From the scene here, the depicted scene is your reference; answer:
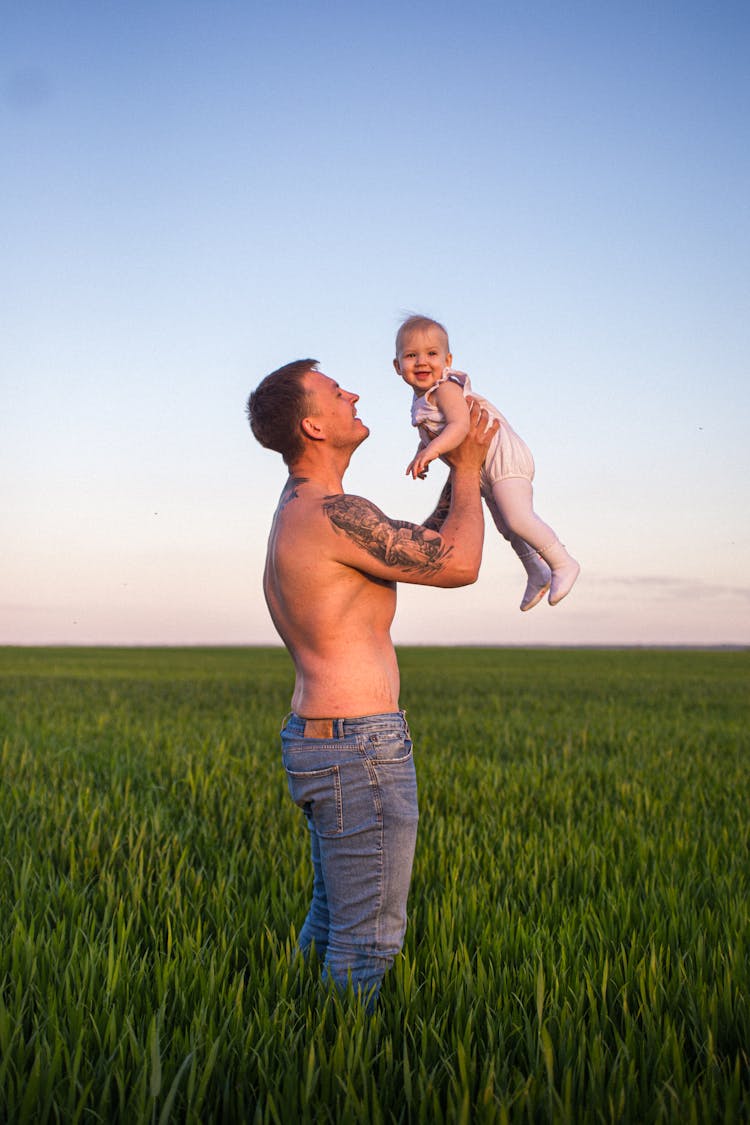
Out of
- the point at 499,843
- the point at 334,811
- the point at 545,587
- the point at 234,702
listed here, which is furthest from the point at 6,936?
the point at 234,702

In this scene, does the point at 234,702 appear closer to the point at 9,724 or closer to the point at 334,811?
the point at 9,724

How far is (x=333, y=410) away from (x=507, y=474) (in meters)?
1.19

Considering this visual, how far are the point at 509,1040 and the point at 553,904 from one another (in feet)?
A: 5.30

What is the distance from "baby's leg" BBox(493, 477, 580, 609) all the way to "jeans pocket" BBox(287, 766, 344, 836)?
1484mm

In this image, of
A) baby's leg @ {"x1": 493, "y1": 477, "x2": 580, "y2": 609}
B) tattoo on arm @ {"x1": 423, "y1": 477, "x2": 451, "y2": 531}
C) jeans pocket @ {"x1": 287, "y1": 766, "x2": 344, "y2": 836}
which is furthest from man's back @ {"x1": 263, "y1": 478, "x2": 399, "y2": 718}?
baby's leg @ {"x1": 493, "y1": 477, "x2": 580, "y2": 609}

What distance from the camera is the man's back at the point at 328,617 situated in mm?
3039

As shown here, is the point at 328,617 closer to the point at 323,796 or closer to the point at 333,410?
the point at 323,796

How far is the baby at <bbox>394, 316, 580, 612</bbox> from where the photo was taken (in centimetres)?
399

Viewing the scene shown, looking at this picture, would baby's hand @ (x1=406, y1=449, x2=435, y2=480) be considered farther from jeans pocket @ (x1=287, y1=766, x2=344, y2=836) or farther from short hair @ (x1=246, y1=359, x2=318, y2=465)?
jeans pocket @ (x1=287, y1=766, x2=344, y2=836)

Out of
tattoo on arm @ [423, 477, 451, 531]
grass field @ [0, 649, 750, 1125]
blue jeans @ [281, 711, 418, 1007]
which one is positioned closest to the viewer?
grass field @ [0, 649, 750, 1125]

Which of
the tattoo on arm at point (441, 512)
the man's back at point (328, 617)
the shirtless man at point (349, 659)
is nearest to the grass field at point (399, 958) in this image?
the shirtless man at point (349, 659)

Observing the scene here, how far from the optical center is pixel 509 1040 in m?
3.17

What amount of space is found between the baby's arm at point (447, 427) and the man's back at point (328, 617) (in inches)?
15.1

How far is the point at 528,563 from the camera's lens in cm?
420
